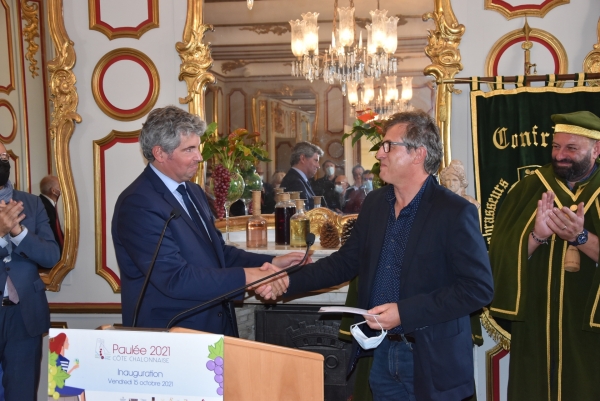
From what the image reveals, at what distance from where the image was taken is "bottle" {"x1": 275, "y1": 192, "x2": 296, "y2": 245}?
3.45 m

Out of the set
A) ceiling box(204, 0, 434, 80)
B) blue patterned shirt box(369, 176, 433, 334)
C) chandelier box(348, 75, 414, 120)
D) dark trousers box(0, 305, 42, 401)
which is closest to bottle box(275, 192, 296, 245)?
chandelier box(348, 75, 414, 120)

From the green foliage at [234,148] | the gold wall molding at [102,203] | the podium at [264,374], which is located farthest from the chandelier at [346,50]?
the podium at [264,374]

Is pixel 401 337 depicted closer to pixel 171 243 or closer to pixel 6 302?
pixel 171 243

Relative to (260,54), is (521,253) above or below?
below

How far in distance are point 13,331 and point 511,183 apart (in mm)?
2537

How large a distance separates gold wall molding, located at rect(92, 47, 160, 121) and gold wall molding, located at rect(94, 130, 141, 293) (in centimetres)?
11

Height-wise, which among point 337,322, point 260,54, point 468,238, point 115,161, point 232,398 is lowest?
point 337,322

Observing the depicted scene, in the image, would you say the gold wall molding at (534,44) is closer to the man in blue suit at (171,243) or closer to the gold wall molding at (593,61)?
the gold wall molding at (593,61)

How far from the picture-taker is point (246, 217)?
3.59 meters

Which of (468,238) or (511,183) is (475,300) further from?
(511,183)

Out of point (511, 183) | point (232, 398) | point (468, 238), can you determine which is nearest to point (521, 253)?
point (511, 183)

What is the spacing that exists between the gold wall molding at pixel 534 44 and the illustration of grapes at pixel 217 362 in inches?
93.3

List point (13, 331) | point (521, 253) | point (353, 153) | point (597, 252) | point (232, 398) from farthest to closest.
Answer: point (353, 153), point (13, 331), point (521, 253), point (597, 252), point (232, 398)

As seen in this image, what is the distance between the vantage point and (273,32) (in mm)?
3510
